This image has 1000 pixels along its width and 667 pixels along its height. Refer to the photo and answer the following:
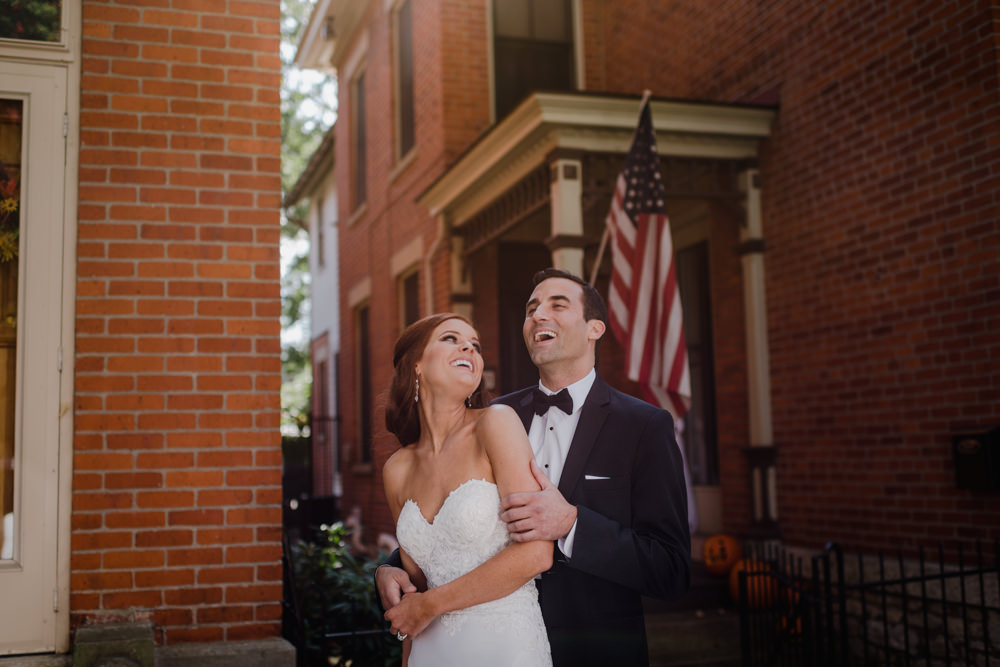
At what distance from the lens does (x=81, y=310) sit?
13.6 ft

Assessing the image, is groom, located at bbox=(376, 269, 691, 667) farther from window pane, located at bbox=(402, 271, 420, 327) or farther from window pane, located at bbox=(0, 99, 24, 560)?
window pane, located at bbox=(402, 271, 420, 327)

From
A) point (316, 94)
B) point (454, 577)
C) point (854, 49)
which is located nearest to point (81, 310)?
point (454, 577)

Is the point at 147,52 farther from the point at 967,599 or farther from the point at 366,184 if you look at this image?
the point at 366,184

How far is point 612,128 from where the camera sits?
763 centimetres

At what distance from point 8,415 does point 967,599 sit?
17.9ft

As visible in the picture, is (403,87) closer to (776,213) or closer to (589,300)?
(776,213)

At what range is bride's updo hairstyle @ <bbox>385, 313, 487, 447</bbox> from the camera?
9.62 feet

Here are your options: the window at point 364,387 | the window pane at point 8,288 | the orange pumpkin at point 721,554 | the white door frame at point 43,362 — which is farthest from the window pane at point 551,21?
the window pane at point 8,288

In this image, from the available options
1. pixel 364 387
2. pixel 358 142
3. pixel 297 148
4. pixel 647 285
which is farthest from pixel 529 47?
pixel 297 148

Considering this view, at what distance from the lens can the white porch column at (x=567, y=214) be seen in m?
7.43

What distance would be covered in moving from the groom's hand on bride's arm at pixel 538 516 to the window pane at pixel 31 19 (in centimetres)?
327

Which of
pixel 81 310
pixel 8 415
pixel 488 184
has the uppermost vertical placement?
pixel 488 184

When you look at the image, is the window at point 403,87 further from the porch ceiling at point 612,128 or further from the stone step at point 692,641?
the stone step at point 692,641

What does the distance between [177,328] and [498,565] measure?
2.30 meters
